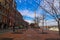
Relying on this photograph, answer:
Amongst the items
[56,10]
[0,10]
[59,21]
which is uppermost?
[0,10]

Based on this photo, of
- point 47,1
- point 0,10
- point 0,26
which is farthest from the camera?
point 0,26

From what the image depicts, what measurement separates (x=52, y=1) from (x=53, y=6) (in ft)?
1.80

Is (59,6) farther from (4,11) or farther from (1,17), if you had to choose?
(4,11)

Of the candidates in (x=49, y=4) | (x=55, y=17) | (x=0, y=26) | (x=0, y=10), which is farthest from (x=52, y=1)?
(x=0, y=26)

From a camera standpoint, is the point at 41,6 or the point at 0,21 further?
the point at 0,21

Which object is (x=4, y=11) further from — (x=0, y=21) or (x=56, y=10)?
(x=56, y=10)

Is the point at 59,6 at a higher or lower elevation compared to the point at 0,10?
lower

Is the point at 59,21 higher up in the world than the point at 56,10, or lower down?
lower down

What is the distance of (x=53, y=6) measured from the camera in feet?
57.8

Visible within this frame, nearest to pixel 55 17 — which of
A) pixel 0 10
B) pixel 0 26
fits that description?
pixel 0 10

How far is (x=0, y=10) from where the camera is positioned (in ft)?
188

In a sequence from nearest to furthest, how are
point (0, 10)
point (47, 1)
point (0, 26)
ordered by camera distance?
point (47, 1) → point (0, 10) → point (0, 26)

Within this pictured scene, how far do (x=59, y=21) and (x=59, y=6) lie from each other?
1.90 m

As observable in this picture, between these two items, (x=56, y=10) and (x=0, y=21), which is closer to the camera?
(x=56, y=10)
